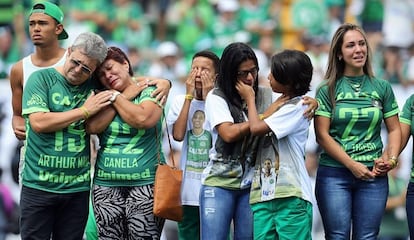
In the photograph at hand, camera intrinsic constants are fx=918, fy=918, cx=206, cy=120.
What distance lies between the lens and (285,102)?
20.6 ft

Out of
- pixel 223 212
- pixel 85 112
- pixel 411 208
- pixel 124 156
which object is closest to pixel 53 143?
pixel 85 112

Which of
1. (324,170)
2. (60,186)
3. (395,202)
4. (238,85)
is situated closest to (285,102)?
(238,85)

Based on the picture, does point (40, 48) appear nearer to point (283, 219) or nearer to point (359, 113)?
point (283, 219)

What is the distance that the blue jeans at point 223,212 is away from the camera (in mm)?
6457

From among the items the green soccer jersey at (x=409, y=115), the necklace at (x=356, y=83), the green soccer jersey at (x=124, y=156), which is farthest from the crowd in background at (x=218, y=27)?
the green soccer jersey at (x=124, y=156)

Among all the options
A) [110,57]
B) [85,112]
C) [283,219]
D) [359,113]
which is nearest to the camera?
[283,219]

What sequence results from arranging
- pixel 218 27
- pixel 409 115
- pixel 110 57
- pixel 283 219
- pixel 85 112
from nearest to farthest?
1. pixel 283 219
2. pixel 85 112
3. pixel 110 57
4. pixel 409 115
5. pixel 218 27

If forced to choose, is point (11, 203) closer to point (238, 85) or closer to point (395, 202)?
point (395, 202)

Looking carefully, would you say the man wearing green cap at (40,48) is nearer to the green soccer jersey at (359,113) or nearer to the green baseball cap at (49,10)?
the green baseball cap at (49,10)

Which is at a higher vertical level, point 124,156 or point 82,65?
point 82,65

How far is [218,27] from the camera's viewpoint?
12.2m

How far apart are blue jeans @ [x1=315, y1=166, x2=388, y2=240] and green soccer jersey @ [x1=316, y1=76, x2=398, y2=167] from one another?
0.13 metres

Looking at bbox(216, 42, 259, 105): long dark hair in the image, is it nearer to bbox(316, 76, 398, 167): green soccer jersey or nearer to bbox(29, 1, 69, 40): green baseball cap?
bbox(316, 76, 398, 167): green soccer jersey

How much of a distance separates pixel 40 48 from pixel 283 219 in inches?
→ 91.1
